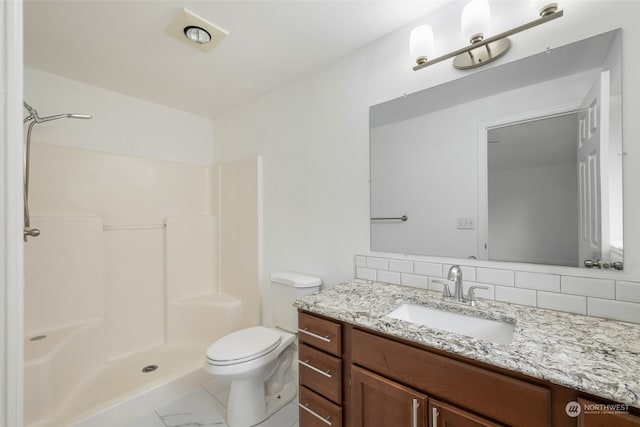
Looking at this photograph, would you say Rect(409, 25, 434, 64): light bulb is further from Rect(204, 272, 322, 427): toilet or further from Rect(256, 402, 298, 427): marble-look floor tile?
Rect(256, 402, 298, 427): marble-look floor tile

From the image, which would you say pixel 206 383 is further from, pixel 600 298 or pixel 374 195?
pixel 600 298

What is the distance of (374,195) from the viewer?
1638 millimetres

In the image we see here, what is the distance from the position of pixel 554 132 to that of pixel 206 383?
8.59ft

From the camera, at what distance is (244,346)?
1.65 metres

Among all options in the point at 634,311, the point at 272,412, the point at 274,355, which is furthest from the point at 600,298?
the point at 272,412

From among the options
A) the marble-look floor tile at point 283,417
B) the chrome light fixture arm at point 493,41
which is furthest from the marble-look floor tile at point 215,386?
the chrome light fixture arm at point 493,41

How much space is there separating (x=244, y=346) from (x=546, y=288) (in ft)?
5.17

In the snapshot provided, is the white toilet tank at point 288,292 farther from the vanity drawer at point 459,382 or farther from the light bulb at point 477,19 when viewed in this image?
the light bulb at point 477,19

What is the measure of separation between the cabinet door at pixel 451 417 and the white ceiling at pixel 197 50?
1739 millimetres

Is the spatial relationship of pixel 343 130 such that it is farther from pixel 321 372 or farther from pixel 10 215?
pixel 10 215

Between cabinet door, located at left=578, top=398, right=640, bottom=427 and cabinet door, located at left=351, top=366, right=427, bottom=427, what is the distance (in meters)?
0.40

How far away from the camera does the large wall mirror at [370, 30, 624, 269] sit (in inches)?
39.8

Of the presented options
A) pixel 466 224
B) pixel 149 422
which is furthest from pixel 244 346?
pixel 466 224

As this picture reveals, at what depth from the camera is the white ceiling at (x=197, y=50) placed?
4.47 ft
